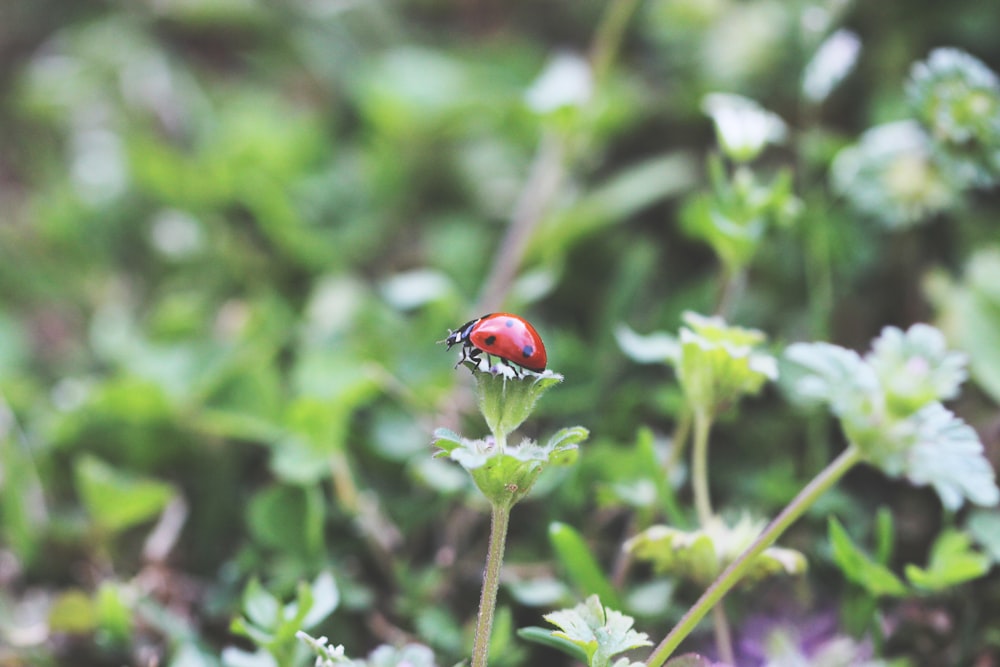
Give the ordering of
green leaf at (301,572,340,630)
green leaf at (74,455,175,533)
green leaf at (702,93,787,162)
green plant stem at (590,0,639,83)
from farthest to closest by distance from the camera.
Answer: green plant stem at (590,0,639,83) → green leaf at (74,455,175,533) → green leaf at (702,93,787,162) → green leaf at (301,572,340,630)

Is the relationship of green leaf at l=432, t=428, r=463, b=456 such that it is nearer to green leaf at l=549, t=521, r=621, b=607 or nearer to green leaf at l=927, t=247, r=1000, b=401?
green leaf at l=549, t=521, r=621, b=607

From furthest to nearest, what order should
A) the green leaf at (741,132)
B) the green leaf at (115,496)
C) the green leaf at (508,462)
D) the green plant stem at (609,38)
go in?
1. the green plant stem at (609,38)
2. the green leaf at (115,496)
3. the green leaf at (741,132)
4. the green leaf at (508,462)

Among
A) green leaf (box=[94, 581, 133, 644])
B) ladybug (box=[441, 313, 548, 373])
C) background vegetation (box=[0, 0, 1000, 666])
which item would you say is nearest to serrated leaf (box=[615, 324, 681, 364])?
background vegetation (box=[0, 0, 1000, 666])

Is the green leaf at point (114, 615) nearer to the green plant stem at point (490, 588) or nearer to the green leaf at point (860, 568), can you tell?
the green plant stem at point (490, 588)

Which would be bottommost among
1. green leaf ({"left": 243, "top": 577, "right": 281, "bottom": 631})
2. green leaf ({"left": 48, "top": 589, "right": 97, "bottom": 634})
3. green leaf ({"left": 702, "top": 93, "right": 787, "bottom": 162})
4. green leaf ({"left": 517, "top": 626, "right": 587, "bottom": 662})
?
green leaf ({"left": 517, "top": 626, "right": 587, "bottom": 662})

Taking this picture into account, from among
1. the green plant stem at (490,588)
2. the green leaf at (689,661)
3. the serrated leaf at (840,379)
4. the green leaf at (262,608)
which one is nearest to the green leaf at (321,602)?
the green leaf at (262,608)
